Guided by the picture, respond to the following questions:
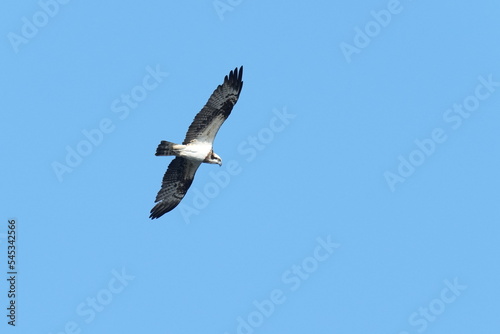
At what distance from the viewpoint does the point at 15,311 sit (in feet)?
95.2

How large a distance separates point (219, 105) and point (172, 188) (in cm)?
327

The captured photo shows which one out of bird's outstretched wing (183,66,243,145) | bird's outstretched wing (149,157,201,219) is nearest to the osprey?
bird's outstretched wing (183,66,243,145)

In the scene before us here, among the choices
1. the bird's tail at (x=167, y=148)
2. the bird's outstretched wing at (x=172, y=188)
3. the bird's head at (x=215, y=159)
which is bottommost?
the bird's head at (x=215, y=159)

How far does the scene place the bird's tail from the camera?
93.7ft

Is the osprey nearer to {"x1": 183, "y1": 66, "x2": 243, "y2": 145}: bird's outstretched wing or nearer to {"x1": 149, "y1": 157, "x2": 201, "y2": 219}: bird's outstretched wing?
{"x1": 183, "y1": 66, "x2": 243, "y2": 145}: bird's outstretched wing

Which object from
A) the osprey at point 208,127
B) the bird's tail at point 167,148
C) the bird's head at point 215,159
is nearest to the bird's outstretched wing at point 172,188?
the osprey at point 208,127

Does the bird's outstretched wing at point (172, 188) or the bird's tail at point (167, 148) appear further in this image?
the bird's outstretched wing at point (172, 188)

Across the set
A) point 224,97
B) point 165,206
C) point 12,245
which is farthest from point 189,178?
point 12,245

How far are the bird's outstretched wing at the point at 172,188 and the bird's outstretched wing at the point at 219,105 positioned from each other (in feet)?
6.09

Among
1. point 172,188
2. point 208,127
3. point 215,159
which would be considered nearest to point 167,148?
point 208,127

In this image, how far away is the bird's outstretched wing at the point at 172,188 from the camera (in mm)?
30484

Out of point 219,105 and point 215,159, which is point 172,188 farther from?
point 219,105

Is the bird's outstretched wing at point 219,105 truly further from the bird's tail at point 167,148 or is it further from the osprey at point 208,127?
the bird's tail at point 167,148

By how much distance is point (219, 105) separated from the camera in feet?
94.6
